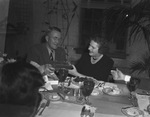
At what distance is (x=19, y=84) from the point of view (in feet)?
1.70

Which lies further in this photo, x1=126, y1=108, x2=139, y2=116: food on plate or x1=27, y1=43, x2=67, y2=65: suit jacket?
x1=27, y1=43, x2=67, y2=65: suit jacket

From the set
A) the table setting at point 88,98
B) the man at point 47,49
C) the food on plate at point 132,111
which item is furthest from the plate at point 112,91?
the man at point 47,49

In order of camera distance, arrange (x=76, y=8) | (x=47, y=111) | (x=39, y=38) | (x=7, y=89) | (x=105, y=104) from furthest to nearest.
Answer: (x=76, y=8) < (x=39, y=38) < (x=105, y=104) < (x=47, y=111) < (x=7, y=89)

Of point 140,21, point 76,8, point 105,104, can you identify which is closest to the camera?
point 105,104

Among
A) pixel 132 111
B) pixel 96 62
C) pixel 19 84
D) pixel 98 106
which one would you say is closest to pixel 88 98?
pixel 98 106

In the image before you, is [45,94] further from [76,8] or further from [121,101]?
[76,8]

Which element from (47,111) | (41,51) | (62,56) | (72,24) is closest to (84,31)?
(72,24)

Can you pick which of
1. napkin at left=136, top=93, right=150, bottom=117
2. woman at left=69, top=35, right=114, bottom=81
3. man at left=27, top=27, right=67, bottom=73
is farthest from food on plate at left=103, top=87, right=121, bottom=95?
man at left=27, top=27, right=67, bottom=73

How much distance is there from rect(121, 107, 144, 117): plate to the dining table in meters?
0.02

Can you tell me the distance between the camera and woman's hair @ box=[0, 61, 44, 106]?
20.1 inches

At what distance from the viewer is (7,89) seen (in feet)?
1.67

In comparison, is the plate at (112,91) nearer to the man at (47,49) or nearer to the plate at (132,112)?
the plate at (132,112)

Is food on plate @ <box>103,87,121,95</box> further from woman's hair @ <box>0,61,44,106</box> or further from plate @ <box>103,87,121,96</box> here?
woman's hair @ <box>0,61,44,106</box>

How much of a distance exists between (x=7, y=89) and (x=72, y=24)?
1.94 meters
